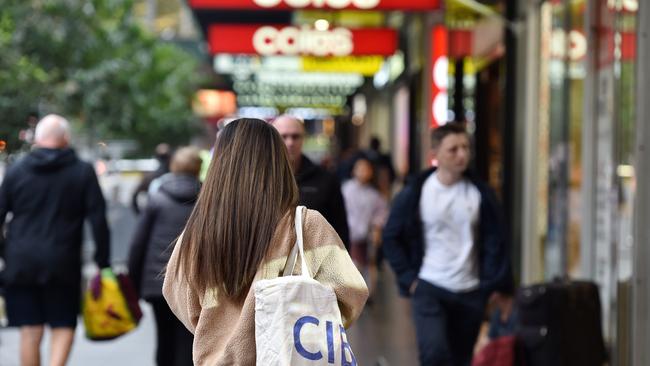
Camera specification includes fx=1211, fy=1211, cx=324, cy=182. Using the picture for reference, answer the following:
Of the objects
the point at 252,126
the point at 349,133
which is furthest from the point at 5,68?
the point at 349,133

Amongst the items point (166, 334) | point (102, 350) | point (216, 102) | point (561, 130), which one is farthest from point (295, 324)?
point (216, 102)

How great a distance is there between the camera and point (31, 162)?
788cm

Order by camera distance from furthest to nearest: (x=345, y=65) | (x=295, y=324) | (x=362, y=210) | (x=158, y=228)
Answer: (x=345, y=65) → (x=362, y=210) → (x=158, y=228) → (x=295, y=324)

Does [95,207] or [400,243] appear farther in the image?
[95,207]

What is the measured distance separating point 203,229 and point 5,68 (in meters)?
10.3

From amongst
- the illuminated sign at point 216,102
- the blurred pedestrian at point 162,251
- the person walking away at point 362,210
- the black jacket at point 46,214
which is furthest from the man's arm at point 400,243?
the illuminated sign at point 216,102

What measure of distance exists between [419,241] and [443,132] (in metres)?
0.64

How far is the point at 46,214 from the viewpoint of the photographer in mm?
7852

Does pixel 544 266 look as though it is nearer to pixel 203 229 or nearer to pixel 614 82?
pixel 614 82

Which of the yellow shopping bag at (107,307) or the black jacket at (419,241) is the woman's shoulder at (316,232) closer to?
the black jacket at (419,241)

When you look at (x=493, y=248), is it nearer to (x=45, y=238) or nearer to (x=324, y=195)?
(x=324, y=195)

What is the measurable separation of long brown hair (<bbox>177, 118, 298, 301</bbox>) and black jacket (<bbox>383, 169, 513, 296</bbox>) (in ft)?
10.2

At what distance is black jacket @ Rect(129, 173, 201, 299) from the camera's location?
24.6 ft

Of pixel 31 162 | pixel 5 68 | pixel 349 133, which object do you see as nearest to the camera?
pixel 31 162
